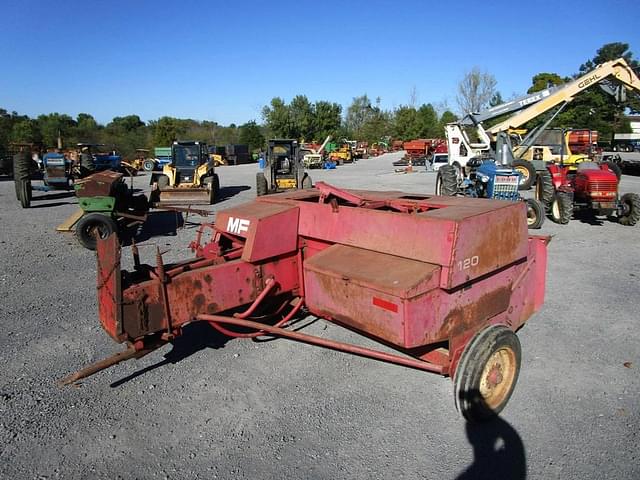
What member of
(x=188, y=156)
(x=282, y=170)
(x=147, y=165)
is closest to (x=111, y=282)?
(x=188, y=156)

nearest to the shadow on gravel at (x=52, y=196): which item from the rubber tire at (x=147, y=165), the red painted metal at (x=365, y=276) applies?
the rubber tire at (x=147, y=165)

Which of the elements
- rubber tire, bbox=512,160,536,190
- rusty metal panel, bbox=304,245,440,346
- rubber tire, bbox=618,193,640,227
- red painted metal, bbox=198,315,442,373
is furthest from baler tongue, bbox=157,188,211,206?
rusty metal panel, bbox=304,245,440,346

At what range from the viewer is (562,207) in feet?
32.6

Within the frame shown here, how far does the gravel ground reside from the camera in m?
2.70

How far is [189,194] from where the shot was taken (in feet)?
47.2

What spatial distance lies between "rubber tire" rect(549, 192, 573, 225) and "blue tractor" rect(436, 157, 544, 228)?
20.6 inches

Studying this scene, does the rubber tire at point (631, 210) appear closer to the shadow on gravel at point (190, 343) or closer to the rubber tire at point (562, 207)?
the rubber tire at point (562, 207)

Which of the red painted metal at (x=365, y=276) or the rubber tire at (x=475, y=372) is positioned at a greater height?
the red painted metal at (x=365, y=276)

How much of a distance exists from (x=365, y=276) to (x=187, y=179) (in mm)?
13662

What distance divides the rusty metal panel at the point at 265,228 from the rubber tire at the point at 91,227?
5225 mm

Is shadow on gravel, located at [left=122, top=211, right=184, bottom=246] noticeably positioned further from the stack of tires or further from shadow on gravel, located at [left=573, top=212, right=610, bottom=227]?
shadow on gravel, located at [left=573, top=212, right=610, bottom=227]

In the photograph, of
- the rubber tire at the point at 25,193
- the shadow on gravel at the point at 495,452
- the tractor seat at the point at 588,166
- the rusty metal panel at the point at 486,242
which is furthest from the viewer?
the rubber tire at the point at 25,193

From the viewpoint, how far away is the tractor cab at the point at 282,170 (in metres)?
15.8

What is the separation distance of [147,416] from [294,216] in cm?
188
